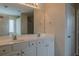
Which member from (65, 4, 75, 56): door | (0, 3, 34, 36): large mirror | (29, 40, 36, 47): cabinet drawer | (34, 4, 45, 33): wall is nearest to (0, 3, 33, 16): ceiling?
(0, 3, 34, 36): large mirror

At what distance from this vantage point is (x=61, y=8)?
306 cm

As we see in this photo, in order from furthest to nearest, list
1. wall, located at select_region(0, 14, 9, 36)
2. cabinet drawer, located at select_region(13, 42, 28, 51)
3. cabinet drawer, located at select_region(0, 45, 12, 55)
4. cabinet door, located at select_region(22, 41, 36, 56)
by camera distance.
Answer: cabinet door, located at select_region(22, 41, 36, 56) < wall, located at select_region(0, 14, 9, 36) < cabinet drawer, located at select_region(13, 42, 28, 51) < cabinet drawer, located at select_region(0, 45, 12, 55)

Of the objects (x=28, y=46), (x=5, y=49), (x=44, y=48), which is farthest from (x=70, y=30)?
(x=5, y=49)

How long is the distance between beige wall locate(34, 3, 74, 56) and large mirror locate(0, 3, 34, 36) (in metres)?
0.20

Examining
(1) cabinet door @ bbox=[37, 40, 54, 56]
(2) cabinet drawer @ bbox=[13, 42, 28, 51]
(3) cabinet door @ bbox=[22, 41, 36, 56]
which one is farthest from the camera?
(1) cabinet door @ bbox=[37, 40, 54, 56]

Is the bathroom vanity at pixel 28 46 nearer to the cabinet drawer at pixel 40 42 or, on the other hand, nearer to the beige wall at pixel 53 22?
the cabinet drawer at pixel 40 42

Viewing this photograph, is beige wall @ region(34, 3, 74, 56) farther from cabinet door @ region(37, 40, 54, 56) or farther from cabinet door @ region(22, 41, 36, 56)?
cabinet door @ region(22, 41, 36, 56)

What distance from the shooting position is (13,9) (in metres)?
→ 2.64

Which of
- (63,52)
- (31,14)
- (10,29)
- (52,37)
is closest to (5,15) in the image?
(10,29)

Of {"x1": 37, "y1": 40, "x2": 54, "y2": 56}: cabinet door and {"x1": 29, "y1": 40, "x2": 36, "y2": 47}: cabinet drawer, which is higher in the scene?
{"x1": 29, "y1": 40, "x2": 36, "y2": 47}: cabinet drawer

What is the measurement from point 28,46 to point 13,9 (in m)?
0.66

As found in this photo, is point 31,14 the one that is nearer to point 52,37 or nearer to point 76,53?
point 52,37

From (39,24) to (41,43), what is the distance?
1.39 feet

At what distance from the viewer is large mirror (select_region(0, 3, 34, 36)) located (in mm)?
2479
